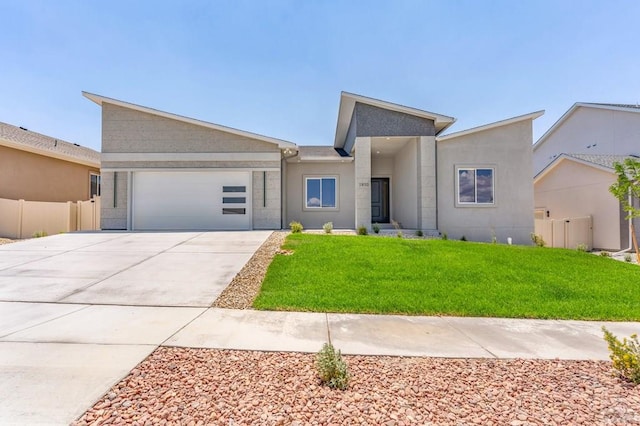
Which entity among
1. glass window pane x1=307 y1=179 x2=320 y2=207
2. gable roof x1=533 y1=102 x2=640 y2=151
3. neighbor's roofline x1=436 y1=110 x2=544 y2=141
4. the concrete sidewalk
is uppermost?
gable roof x1=533 y1=102 x2=640 y2=151

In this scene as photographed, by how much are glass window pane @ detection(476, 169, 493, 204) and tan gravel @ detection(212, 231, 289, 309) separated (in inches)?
368

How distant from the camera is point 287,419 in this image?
2270 millimetres

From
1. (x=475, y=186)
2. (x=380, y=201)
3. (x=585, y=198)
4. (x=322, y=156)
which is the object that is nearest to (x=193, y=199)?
(x=322, y=156)

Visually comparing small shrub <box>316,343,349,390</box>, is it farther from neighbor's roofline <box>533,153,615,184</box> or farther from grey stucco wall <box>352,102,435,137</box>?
neighbor's roofline <box>533,153,615,184</box>

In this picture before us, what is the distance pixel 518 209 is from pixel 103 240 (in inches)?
650

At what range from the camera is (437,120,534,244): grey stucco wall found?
12539 mm

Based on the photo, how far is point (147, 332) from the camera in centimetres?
384

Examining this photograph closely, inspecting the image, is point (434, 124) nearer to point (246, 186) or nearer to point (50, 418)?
point (246, 186)

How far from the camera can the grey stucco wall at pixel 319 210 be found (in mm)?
15391

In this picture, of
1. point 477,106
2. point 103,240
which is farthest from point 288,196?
point 477,106

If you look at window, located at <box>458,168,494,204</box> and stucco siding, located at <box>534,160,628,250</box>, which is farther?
stucco siding, located at <box>534,160,628,250</box>

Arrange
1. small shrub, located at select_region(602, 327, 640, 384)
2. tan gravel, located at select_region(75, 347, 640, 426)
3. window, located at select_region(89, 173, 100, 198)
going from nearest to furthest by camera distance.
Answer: tan gravel, located at select_region(75, 347, 640, 426)
small shrub, located at select_region(602, 327, 640, 384)
window, located at select_region(89, 173, 100, 198)

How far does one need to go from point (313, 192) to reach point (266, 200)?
3.20 m

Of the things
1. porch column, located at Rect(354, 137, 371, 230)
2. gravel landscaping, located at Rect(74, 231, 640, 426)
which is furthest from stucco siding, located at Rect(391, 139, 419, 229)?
gravel landscaping, located at Rect(74, 231, 640, 426)
